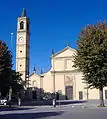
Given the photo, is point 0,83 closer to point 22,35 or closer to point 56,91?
point 56,91

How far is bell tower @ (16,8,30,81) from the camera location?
297 feet

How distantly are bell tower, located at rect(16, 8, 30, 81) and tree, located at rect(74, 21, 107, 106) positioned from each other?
5359cm

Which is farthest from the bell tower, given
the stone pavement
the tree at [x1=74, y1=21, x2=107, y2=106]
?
the stone pavement

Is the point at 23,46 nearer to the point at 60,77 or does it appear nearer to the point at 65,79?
the point at 60,77

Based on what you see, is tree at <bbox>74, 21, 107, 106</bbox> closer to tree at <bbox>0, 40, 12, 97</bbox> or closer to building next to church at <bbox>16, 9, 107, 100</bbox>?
tree at <bbox>0, 40, 12, 97</bbox>

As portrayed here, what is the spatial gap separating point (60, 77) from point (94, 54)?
1936 inches

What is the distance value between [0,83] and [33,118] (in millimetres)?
27036

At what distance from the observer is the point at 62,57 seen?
84.8m

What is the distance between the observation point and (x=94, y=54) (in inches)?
1411

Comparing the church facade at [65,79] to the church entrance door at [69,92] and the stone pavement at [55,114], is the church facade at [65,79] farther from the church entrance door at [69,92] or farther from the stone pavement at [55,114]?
the stone pavement at [55,114]

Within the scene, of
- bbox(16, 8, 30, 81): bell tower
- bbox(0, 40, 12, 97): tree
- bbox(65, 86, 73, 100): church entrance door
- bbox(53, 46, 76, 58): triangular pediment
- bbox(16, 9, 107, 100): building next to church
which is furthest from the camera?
bbox(16, 8, 30, 81): bell tower

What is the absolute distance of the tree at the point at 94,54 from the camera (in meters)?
35.7

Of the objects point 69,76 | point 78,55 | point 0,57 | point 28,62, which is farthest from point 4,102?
point 28,62

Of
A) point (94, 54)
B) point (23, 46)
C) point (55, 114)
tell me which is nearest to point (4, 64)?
point (94, 54)
